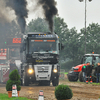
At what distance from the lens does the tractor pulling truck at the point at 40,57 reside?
23.5m

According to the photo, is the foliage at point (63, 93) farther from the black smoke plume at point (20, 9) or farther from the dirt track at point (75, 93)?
the black smoke plume at point (20, 9)

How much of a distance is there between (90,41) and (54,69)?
1847 inches

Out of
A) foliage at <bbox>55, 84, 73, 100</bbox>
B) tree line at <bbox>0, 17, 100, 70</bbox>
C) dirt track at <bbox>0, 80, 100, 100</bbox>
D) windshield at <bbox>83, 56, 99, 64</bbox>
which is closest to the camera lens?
foliage at <bbox>55, 84, 73, 100</bbox>

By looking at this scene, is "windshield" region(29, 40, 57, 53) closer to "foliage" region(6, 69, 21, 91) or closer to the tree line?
"foliage" region(6, 69, 21, 91)

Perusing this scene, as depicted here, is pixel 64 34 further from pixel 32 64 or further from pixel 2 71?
pixel 32 64

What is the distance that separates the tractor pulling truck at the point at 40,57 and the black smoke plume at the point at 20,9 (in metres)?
8.28

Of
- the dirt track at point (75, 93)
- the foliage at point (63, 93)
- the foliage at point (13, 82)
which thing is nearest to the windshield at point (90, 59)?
the dirt track at point (75, 93)

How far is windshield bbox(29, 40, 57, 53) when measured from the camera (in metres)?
23.5

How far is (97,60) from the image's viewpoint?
95.3ft

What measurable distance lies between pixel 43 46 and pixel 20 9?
10.1 metres

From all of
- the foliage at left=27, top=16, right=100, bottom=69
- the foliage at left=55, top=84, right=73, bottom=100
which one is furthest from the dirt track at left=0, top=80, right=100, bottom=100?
the foliage at left=27, top=16, right=100, bottom=69

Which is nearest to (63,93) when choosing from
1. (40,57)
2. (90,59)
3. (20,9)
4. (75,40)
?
(40,57)

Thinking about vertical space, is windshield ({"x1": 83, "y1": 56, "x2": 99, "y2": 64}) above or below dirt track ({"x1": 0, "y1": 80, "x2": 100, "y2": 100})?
above

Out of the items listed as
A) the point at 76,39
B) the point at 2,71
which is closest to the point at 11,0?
the point at 2,71
